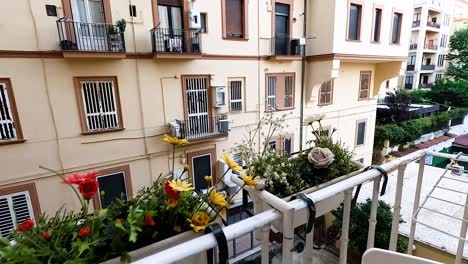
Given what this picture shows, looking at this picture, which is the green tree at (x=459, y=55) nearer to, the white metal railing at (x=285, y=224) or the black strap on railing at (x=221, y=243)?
the white metal railing at (x=285, y=224)

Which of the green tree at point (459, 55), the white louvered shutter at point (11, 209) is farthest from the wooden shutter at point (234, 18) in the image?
the green tree at point (459, 55)

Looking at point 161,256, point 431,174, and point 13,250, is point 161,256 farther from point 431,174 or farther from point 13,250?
point 431,174

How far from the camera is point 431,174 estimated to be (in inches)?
138

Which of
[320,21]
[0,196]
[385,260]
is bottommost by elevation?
[0,196]

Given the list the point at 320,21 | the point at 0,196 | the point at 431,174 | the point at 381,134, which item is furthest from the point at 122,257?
the point at 381,134

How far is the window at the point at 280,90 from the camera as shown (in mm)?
5996

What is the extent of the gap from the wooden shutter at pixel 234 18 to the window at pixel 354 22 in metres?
2.92

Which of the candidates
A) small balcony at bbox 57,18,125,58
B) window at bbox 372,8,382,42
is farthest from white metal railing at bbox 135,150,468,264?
window at bbox 372,8,382,42

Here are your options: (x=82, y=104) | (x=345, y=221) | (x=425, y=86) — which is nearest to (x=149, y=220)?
(x=345, y=221)

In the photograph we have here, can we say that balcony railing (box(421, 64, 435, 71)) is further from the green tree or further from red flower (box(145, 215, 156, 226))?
red flower (box(145, 215, 156, 226))

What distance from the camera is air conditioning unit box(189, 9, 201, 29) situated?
4.52m

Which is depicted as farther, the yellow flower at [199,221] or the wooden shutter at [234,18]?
the wooden shutter at [234,18]

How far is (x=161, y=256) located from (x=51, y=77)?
440 centimetres

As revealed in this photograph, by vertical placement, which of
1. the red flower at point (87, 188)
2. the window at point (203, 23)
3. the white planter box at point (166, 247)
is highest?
the window at point (203, 23)
